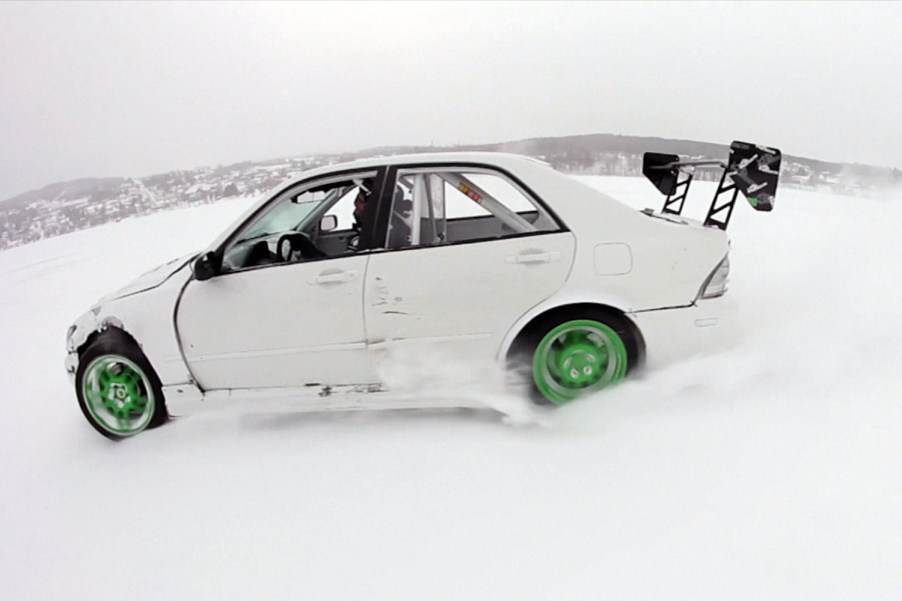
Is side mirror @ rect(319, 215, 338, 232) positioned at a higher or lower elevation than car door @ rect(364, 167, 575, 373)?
higher

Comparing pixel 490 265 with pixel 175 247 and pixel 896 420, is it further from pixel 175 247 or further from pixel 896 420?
pixel 175 247

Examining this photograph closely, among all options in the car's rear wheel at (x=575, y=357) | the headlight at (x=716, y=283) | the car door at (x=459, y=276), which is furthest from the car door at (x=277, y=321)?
the headlight at (x=716, y=283)

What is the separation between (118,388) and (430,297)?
5.89 ft

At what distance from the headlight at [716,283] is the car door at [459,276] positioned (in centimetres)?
66

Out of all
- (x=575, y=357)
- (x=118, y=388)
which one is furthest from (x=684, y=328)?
(x=118, y=388)

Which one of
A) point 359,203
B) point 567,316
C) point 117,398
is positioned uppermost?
point 359,203

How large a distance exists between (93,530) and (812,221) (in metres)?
6.20

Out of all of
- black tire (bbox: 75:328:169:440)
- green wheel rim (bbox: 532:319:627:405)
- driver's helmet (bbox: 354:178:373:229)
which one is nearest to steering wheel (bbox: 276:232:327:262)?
driver's helmet (bbox: 354:178:373:229)

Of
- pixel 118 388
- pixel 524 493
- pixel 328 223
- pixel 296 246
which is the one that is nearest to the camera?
pixel 524 493

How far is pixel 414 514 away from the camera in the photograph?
205cm

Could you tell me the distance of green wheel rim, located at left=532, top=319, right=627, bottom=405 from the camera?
99.5 inches

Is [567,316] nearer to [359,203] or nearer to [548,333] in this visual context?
[548,333]

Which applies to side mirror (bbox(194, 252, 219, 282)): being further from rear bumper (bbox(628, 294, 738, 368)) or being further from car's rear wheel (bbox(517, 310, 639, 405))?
rear bumper (bbox(628, 294, 738, 368))

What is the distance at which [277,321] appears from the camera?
2.59 meters
